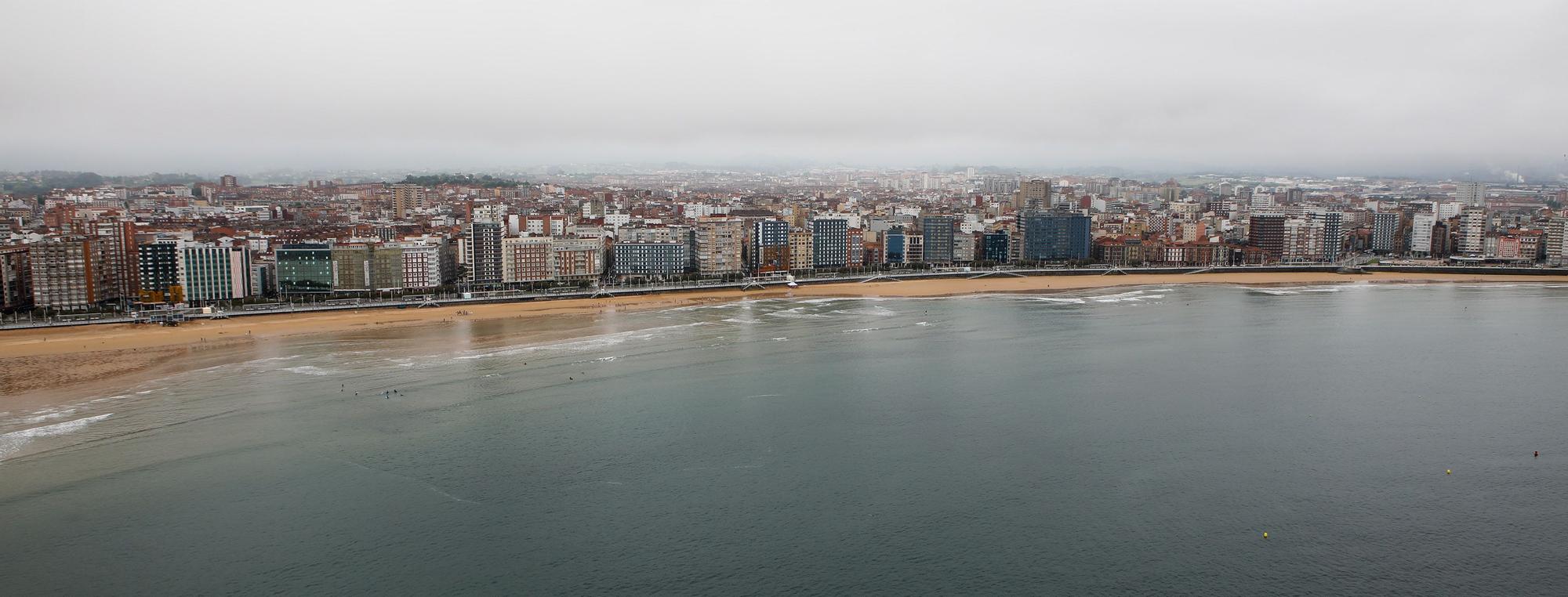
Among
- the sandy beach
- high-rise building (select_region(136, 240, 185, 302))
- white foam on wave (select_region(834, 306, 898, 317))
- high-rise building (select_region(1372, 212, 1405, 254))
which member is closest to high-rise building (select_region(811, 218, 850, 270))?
the sandy beach

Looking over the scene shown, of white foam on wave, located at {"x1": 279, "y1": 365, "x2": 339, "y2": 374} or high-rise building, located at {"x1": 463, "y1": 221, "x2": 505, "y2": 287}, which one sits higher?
high-rise building, located at {"x1": 463, "y1": 221, "x2": 505, "y2": 287}

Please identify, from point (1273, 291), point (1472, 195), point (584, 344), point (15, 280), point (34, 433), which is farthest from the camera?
point (1472, 195)

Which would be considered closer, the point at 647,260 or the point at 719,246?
the point at 647,260

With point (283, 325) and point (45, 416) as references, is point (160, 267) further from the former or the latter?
point (45, 416)

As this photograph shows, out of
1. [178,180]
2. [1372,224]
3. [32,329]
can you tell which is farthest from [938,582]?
[178,180]

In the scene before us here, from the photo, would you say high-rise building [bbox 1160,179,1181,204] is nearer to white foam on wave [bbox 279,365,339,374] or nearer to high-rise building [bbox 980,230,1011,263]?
high-rise building [bbox 980,230,1011,263]

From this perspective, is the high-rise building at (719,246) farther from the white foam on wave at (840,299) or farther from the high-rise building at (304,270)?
the high-rise building at (304,270)

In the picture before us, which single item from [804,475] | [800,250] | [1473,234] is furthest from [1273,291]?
[804,475]
